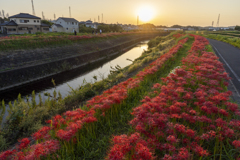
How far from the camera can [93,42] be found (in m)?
33.9

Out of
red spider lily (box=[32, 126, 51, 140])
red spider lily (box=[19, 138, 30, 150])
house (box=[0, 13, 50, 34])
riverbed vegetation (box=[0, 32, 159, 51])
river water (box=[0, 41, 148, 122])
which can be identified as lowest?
river water (box=[0, 41, 148, 122])

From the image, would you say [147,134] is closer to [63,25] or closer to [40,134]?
[40,134]

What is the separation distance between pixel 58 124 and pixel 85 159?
56.0 inches

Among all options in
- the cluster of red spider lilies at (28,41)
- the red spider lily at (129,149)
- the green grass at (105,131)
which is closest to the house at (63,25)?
the cluster of red spider lilies at (28,41)

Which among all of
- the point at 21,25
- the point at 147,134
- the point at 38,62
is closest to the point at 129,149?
the point at 147,134

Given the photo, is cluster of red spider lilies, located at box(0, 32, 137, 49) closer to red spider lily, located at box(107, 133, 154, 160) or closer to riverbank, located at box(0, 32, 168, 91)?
riverbank, located at box(0, 32, 168, 91)

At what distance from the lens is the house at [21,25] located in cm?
4356

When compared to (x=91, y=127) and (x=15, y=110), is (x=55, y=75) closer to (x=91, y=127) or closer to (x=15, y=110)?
(x=15, y=110)

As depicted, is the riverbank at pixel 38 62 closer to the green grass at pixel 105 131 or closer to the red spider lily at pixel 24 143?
the red spider lily at pixel 24 143

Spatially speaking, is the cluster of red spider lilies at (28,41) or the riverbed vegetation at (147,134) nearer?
the riverbed vegetation at (147,134)

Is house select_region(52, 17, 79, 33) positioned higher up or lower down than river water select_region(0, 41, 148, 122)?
higher up

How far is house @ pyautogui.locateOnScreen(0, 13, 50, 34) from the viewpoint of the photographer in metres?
43.6

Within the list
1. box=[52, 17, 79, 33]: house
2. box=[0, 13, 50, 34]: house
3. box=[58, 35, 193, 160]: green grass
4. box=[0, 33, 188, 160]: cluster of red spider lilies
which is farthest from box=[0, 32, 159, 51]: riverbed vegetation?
box=[52, 17, 79, 33]: house

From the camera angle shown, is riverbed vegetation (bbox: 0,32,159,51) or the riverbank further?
riverbed vegetation (bbox: 0,32,159,51)
